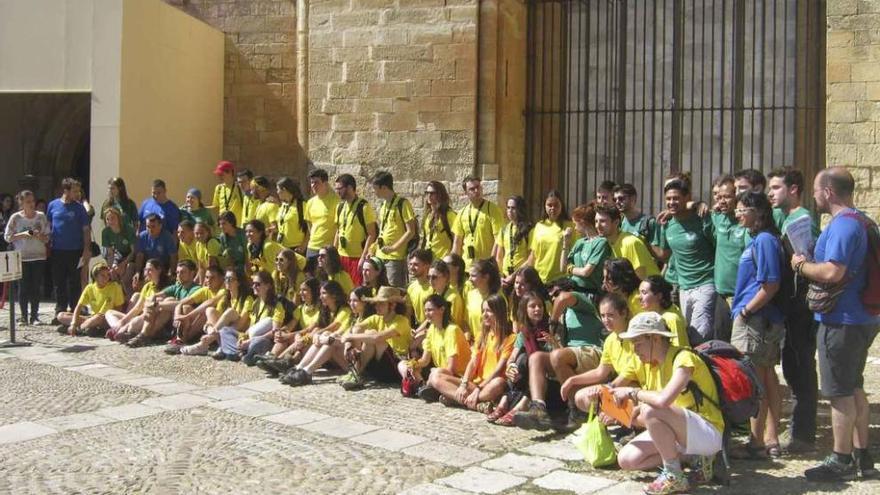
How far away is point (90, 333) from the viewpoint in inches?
414

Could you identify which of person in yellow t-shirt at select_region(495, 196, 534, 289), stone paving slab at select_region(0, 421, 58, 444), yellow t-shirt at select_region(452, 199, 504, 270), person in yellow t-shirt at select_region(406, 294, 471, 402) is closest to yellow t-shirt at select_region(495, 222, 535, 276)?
person in yellow t-shirt at select_region(495, 196, 534, 289)

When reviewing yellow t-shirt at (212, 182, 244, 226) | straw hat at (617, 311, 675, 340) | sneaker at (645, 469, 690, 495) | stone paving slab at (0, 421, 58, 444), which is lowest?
stone paving slab at (0, 421, 58, 444)

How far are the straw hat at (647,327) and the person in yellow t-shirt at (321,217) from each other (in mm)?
5246

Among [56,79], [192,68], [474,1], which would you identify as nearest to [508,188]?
[474,1]

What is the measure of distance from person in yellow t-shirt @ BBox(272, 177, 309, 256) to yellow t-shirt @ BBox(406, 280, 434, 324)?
229 cm

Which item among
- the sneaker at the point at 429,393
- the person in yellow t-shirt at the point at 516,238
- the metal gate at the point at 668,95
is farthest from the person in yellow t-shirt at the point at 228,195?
the sneaker at the point at 429,393

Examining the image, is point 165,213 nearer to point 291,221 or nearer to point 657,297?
point 291,221

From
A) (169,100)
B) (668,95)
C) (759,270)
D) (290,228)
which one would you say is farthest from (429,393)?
(668,95)

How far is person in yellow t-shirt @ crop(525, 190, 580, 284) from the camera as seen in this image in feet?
26.5

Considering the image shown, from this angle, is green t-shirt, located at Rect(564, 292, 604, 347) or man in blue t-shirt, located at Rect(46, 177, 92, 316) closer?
green t-shirt, located at Rect(564, 292, 604, 347)

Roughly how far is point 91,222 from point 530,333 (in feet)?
24.2

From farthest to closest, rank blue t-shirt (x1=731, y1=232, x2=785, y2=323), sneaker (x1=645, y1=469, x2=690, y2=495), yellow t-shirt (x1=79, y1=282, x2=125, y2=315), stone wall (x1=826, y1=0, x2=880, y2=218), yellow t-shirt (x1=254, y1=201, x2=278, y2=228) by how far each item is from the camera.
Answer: yellow t-shirt (x1=79, y1=282, x2=125, y2=315), yellow t-shirt (x1=254, y1=201, x2=278, y2=228), stone wall (x1=826, y1=0, x2=880, y2=218), blue t-shirt (x1=731, y1=232, x2=785, y2=323), sneaker (x1=645, y1=469, x2=690, y2=495)

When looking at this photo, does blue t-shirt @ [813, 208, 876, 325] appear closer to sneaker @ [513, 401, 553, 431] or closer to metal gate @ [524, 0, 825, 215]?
sneaker @ [513, 401, 553, 431]

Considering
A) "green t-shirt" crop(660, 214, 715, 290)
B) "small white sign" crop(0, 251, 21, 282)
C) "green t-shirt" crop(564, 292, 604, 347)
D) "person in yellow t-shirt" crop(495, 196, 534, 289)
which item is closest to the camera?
"green t-shirt" crop(660, 214, 715, 290)
